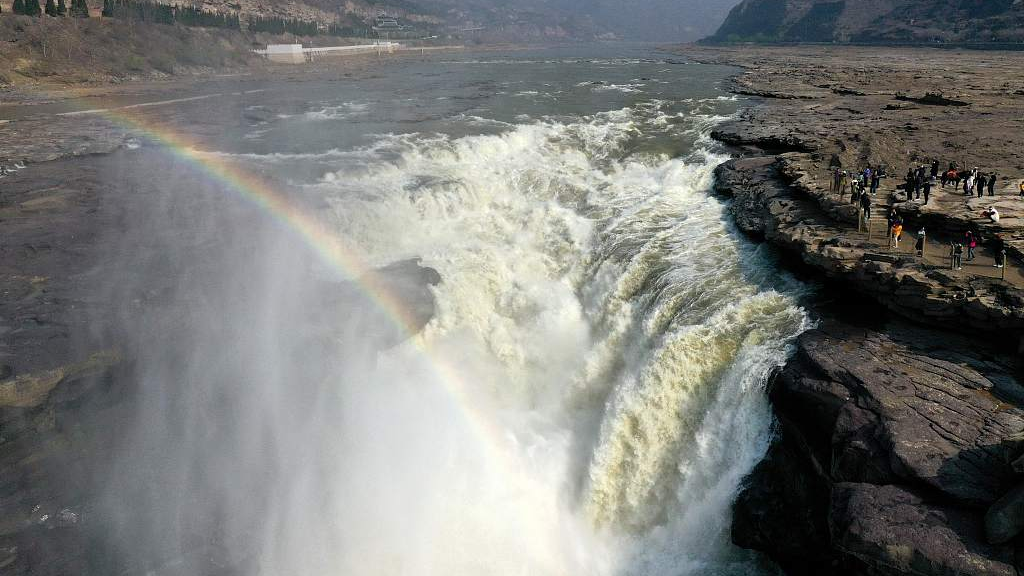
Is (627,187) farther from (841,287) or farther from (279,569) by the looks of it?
(279,569)

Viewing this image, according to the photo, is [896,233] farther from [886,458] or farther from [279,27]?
[279,27]

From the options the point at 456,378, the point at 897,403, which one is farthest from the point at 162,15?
the point at 897,403

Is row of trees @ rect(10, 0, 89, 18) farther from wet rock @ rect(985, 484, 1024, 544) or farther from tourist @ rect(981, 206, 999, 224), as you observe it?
wet rock @ rect(985, 484, 1024, 544)

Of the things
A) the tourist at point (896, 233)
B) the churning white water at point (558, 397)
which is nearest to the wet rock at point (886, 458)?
the churning white water at point (558, 397)

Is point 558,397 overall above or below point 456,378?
below

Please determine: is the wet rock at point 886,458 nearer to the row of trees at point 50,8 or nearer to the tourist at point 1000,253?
the tourist at point 1000,253

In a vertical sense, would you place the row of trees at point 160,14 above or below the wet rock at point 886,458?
above
